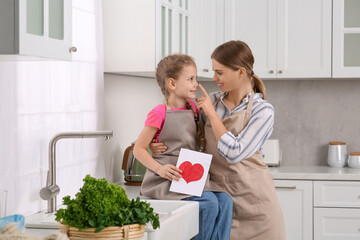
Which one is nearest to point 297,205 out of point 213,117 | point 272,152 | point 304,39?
point 272,152

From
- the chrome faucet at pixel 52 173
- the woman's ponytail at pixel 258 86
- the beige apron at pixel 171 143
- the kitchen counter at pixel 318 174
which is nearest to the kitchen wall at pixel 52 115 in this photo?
the chrome faucet at pixel 52 173

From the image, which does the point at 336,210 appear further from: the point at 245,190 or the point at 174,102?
the point at 174,102

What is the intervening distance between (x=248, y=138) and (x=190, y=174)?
26 centimetres

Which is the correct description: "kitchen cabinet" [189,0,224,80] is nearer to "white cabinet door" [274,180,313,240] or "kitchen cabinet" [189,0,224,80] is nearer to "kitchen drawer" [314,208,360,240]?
"white cabinet door" [274,180,313,240]

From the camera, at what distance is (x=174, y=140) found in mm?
2242

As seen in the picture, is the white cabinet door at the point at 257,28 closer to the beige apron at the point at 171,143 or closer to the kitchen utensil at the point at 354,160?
the kitchen utensil at the point at 354,160

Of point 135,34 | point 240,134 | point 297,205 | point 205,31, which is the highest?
point 205,31

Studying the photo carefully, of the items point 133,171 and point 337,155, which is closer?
point 133,171

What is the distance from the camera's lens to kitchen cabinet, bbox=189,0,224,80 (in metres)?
3.39

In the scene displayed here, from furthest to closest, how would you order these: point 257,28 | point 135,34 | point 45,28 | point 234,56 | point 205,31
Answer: point 257,28
point 205,31
point 135,34
point 234,56
point 45,28

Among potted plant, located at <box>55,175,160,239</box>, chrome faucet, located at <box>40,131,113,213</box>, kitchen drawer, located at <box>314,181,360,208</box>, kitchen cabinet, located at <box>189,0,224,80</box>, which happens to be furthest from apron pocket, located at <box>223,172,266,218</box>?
kitchen drawer, located at <box>314,181,360,208</box>

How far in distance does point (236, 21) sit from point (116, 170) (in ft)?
4.53

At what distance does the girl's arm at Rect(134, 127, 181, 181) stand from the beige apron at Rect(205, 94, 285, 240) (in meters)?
0.21

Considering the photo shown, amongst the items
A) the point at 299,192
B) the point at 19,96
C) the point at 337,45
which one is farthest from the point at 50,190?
the point at 337,45
